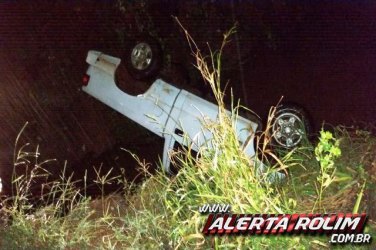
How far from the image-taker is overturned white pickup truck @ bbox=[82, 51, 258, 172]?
4.71 metres

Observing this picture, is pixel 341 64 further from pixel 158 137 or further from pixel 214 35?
pixel 158 137

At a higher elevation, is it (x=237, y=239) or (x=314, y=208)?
(x=314, y=208)

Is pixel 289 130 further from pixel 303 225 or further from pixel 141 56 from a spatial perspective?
pixel 141 56

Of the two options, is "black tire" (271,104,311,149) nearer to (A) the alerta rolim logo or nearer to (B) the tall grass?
(B) the tall grass

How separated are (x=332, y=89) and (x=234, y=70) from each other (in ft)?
3.66

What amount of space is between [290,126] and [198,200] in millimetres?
1568

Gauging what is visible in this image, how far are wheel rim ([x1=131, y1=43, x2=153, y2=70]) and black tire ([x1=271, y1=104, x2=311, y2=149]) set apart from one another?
165 centimetres

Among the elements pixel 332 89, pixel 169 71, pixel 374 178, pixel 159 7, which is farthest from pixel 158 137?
pixel 374 178

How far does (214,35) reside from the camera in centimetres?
557

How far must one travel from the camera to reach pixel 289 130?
4656mm

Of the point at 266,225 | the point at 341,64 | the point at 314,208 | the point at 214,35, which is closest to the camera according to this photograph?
the point at 266,225

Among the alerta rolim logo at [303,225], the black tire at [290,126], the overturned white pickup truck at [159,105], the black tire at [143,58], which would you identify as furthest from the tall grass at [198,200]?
the black tire at [143,58]

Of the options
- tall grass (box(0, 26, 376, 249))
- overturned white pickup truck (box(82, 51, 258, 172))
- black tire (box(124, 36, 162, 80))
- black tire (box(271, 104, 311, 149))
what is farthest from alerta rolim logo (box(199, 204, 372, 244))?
black tire (box(124, 36, 162, 80))

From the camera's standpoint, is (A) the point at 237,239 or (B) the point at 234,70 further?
(B) the point at 234,70
